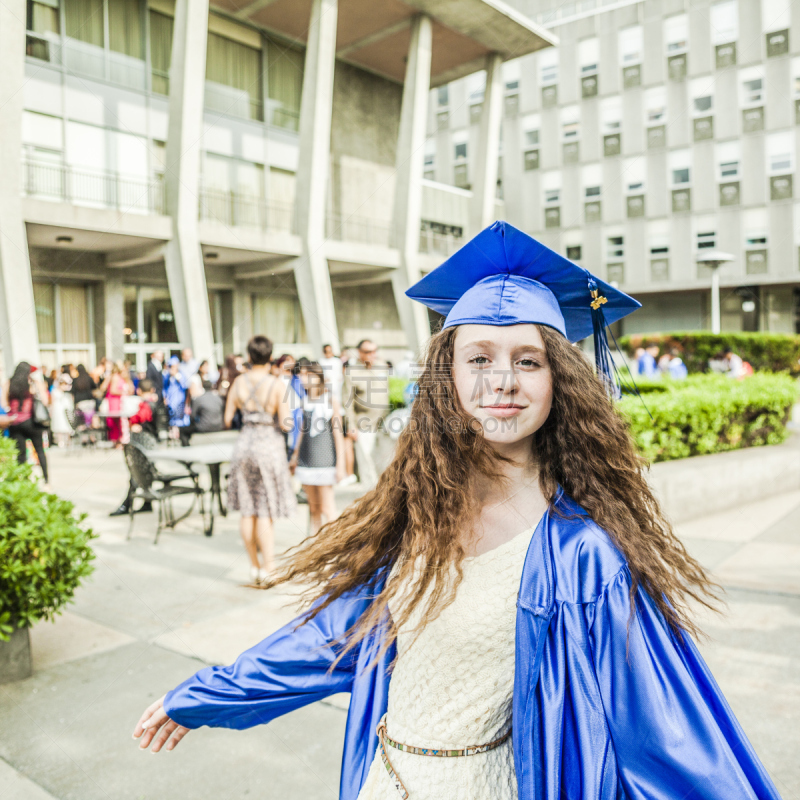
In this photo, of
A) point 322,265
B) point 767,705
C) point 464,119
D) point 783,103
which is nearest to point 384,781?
point 767,705

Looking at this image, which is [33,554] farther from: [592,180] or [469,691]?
[592,180]

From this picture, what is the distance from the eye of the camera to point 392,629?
4.58ft

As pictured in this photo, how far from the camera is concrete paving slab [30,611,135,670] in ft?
13.0

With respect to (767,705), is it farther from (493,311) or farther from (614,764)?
(493,311)

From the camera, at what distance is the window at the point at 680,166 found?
30359 millimetres

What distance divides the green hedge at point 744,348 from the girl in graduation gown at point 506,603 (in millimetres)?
16650

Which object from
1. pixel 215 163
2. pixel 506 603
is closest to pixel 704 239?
pixel 215 163

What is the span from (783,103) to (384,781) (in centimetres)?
3379

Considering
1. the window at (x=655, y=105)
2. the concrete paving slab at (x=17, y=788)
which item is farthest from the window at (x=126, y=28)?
the window at (x=655, y=105)

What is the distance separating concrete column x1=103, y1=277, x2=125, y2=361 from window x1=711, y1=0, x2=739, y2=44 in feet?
87.6

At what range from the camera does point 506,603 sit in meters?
1.25

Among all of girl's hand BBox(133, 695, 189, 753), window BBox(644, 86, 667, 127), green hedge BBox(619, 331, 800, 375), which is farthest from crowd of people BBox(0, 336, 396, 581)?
window BBox(644, 86, 667, 127)

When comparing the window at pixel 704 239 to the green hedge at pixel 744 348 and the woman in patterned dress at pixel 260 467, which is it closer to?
the green hedge at pixel 744 348

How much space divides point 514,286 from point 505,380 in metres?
0.23
